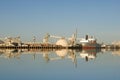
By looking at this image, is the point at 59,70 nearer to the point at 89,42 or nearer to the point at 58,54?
the point at 58,54

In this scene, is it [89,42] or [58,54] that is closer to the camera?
[58,54]

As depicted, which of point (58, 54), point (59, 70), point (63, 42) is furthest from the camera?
point (63, 42)

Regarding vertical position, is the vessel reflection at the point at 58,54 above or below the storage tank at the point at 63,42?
below

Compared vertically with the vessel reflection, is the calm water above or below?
below

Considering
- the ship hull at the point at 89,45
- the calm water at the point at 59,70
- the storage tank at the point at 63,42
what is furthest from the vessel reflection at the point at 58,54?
the ship hull at the point at 89,45

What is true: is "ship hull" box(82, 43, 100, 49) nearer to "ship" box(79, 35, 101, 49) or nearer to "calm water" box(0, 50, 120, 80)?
"ship" box(79, 35, 101, 49)

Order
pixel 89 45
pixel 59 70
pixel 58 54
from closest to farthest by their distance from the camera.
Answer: pixel 59 70 < pixel 58 54 < pixel 89 45

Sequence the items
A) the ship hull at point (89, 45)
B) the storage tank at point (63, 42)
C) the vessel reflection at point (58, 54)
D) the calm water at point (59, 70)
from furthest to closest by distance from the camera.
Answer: the ship hull at point (89, 45), the storage tank at point (63, 42), the vessel reflection at point (58, 54), the calm water at point (59, 70)

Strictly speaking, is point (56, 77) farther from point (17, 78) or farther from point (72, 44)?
point (72, 44)

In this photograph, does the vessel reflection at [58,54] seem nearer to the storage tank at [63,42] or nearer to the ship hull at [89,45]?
the storage tank at [63,42]

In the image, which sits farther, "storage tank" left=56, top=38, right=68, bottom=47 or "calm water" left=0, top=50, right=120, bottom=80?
"storage tank" left=56, top=38, right=68, bottom=47

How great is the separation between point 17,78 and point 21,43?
353 ft

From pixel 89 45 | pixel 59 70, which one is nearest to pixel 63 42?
pixel 89 45

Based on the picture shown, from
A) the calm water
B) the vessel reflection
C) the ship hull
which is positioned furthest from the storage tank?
the calm water
